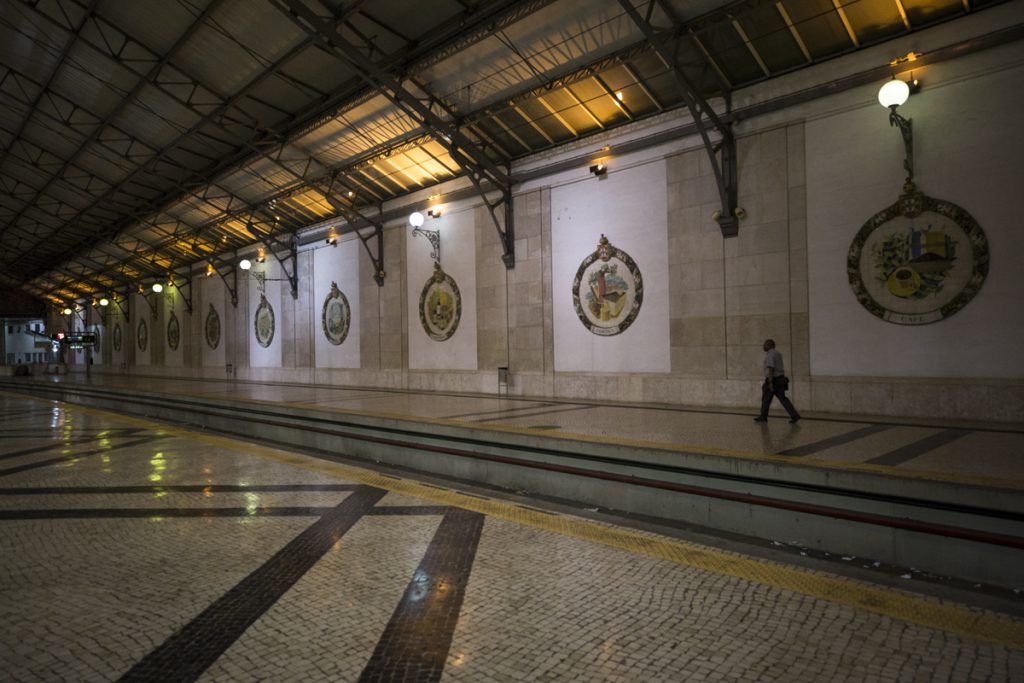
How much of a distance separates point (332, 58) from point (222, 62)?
365 centimetres

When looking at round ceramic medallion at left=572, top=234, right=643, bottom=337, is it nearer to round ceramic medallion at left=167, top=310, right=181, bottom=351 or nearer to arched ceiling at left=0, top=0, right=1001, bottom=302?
arched ceiling at left=0, top=0, right=1001, bottom=302

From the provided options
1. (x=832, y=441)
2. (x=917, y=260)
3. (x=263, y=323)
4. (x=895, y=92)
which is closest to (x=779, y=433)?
(x=832, y=441)

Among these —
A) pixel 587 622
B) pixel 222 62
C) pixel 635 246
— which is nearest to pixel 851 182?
pixel 635 246

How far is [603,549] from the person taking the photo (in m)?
5.55

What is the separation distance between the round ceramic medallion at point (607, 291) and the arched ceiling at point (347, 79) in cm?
377

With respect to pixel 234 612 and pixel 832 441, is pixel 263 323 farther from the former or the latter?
pixel 234 612

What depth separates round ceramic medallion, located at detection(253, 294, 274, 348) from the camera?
30.0 metres

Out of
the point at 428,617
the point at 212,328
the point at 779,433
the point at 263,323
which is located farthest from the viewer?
the point at 212,328

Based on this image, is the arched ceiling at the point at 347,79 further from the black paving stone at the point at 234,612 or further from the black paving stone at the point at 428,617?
the black paving stone at the point at 234,612

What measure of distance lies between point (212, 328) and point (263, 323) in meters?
6.72

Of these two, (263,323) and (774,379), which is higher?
(263,323)

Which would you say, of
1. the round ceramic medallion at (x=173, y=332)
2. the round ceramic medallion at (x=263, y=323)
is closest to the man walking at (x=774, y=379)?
the round ceramic medallion at (x=263, y=323)

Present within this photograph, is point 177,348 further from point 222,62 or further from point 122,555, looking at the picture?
point 122,555

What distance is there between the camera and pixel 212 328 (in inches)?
1377
